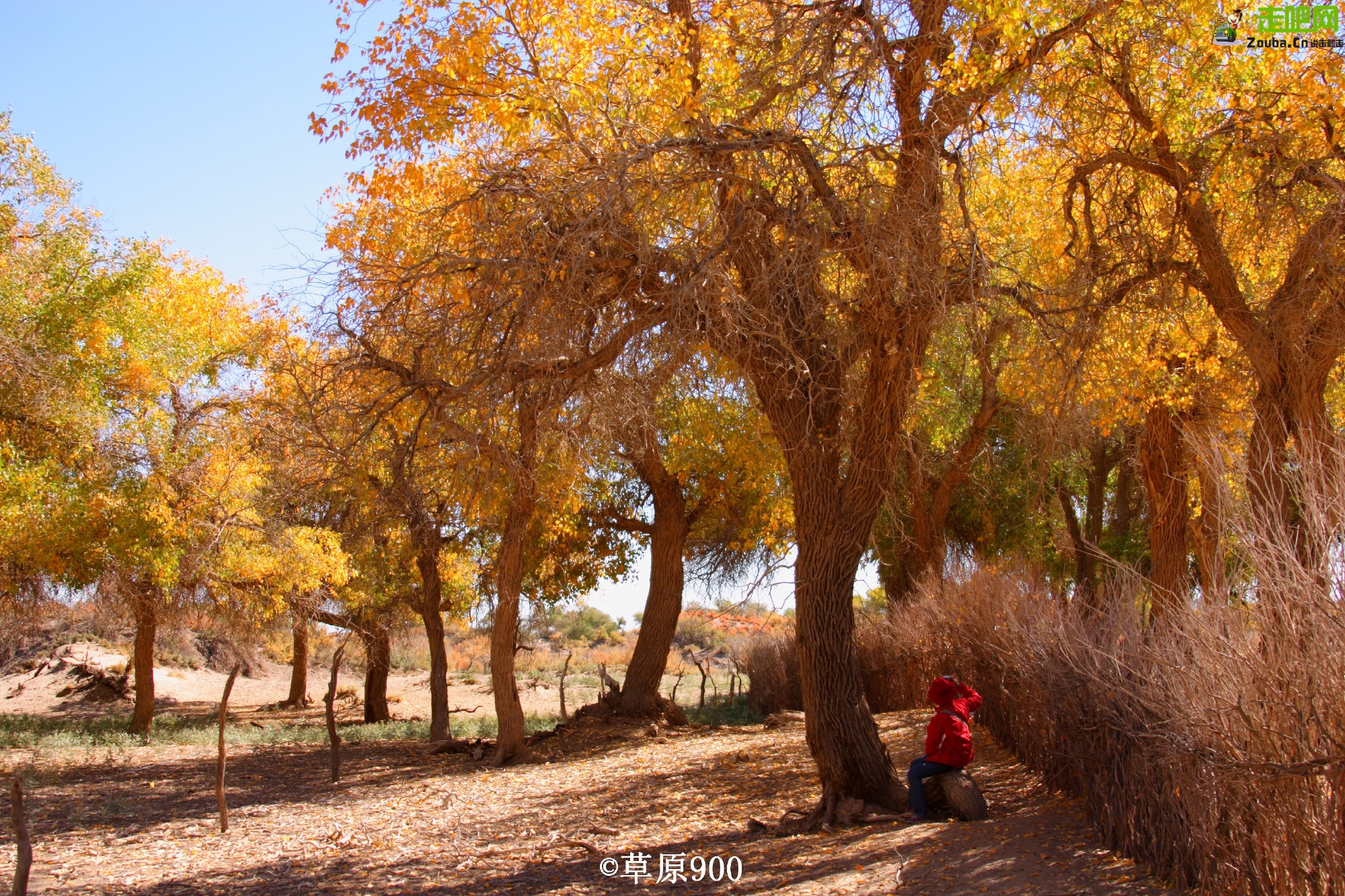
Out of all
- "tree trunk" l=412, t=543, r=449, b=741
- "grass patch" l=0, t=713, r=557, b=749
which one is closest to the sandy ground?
"grass patch" l=0, t=713, r=557, b=749

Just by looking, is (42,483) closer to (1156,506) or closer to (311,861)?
(311,861)

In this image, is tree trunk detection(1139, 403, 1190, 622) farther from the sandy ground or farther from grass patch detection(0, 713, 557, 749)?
the sandy ground

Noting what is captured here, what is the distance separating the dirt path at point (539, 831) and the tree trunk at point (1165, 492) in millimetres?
3449

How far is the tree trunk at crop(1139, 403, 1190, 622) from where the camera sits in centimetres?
1080

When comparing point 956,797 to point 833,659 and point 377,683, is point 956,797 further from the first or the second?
point 377,683

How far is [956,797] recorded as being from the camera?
21.0ft

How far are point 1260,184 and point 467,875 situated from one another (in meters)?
8.66

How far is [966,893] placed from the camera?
192 inches

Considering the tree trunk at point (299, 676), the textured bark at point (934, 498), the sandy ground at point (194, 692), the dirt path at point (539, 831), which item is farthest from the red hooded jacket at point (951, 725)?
the tree trunk at point (299, 676)

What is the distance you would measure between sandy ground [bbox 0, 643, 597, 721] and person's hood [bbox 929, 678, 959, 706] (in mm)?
15543

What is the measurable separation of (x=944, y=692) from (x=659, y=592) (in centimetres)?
794

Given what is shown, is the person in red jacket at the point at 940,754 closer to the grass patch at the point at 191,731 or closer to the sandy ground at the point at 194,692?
the grass patch at the point at 191,731

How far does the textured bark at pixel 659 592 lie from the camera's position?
14.1 meters

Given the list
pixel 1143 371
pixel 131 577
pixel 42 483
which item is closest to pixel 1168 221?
pixel 1143 371
